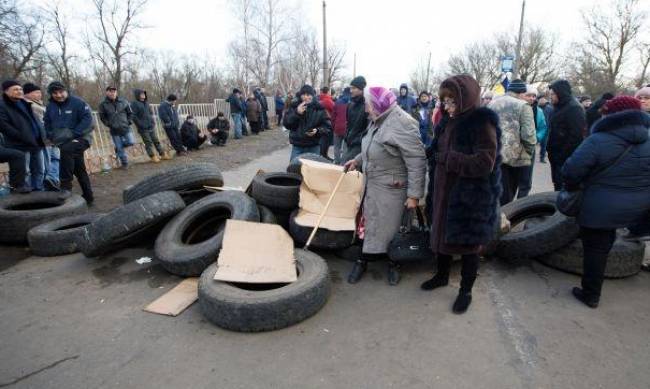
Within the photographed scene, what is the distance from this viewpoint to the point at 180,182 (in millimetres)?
4766

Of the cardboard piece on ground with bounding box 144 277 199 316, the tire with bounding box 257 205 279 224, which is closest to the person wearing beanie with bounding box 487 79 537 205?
the tire with bounding box 257 205 279 224

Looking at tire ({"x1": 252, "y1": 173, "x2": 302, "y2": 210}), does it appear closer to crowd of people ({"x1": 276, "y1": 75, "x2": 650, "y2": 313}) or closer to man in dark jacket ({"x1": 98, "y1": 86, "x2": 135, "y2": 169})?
crowd of people ({"x1": 276, "y1": 75, "x2": 650, "y2": 313})

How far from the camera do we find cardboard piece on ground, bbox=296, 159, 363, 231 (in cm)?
434

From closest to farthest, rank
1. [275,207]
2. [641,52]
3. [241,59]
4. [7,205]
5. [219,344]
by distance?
[219,344] → [275,207] → [7,205] → [641,52] → [241,59]

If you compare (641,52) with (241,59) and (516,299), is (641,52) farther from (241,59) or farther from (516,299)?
(516,299)

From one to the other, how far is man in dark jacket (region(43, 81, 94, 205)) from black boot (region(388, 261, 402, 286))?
5442 mm

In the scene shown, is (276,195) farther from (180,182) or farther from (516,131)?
(516,131)

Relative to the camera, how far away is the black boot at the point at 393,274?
12.1 ft

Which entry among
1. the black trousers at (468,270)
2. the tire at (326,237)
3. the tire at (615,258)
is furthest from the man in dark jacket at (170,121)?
the tire at (615,258)

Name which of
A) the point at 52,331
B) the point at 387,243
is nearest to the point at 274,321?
the point at 387,243

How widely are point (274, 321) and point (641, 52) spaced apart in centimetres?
4047

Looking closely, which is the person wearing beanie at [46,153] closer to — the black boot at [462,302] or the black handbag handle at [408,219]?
the black handbag handle at [408,219]

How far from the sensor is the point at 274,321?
9.48 feet

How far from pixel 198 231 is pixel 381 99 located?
293cm
